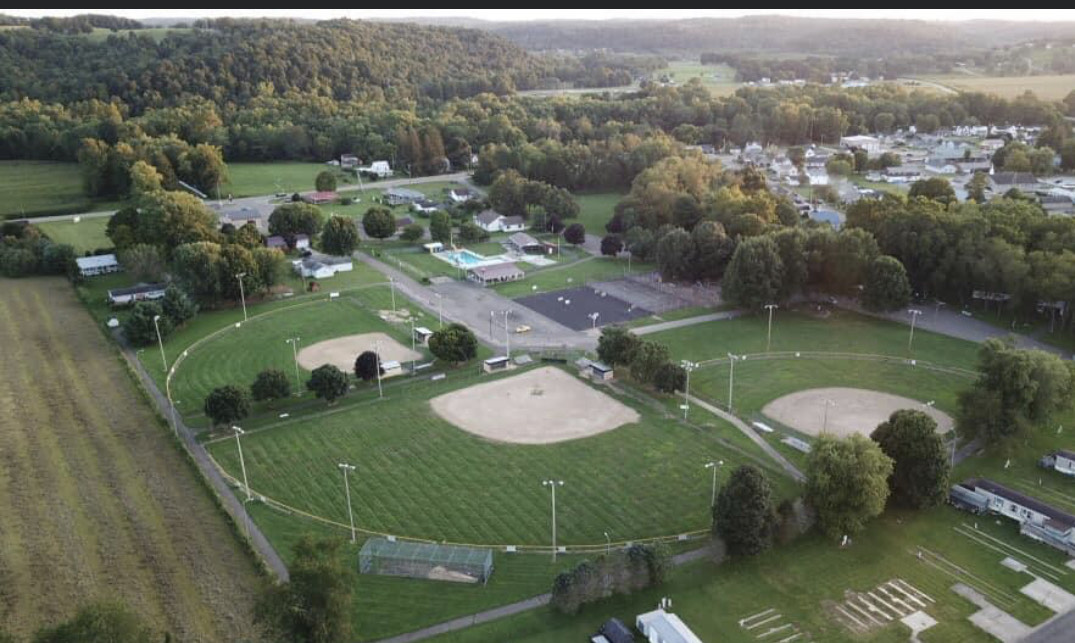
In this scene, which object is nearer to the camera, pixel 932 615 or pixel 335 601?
pixel 335 601

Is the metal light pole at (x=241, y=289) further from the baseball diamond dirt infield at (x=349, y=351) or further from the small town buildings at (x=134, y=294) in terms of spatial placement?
the baseball diamond dirt infield at (x=349, y=351)

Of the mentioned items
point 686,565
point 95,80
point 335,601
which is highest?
point 95,80

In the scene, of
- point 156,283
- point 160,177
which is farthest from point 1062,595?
point 160,177

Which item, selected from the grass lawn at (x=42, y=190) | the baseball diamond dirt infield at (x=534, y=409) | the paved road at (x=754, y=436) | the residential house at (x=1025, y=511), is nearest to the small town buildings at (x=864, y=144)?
the paved road at (x=754, y=436)

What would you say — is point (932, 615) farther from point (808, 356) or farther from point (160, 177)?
point (160, 177)

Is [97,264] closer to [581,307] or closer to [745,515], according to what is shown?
[581,307]

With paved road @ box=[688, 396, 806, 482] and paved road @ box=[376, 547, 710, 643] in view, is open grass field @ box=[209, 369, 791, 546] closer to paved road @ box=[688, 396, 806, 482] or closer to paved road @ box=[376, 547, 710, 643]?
paved road @ box=[688, 396, 806, 482]

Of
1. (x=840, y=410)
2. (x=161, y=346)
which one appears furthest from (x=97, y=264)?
(x=840, y=410)
